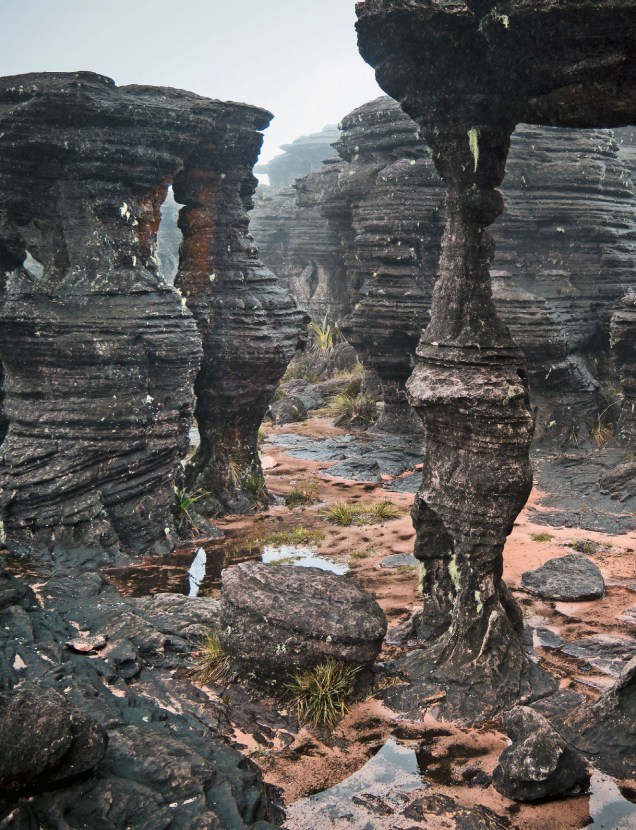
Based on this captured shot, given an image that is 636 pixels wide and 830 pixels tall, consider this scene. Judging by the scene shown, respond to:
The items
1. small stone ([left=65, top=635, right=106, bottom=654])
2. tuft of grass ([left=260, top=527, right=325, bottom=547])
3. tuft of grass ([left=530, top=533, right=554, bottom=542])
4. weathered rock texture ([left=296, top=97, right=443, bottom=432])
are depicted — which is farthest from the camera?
weathered rock texture ([left=296, top=97, right=443, bottom=432])

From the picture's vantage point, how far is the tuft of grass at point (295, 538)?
8.70m

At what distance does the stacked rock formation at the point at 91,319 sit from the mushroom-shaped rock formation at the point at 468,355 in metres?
3.45

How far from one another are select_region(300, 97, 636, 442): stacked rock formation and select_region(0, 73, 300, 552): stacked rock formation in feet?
15.0

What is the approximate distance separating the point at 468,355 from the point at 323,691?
7.26 ft

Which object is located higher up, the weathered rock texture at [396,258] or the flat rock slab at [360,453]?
the weathered rock texture at [396,258]

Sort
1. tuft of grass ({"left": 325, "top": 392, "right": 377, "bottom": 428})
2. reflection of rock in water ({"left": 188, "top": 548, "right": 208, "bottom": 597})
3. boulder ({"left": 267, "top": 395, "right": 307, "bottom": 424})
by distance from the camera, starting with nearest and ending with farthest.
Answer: reflection of rock in water ({"left": 188, "top": 548, "right": 208, "bottom": 597}) < tuft of grass ({"left": 325, "top": 392, "right": 377, "bottom": 428}) < boulder ({"left": 267, "top": 395, "right": 307, "bottom": 424})

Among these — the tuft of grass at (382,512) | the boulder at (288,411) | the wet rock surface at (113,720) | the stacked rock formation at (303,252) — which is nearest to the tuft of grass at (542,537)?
the tuft of grass at (382,512)

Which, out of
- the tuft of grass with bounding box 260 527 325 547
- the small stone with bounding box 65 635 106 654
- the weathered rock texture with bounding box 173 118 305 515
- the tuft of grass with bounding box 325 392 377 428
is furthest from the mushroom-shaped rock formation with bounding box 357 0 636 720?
the tuft of grass with bounding box 325 392 377 428

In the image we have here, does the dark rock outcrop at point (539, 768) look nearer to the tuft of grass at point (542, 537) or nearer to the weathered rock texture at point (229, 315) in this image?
the tuft of grass at point (542, 537)

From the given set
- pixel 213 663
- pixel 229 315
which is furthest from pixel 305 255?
pixel 213 663

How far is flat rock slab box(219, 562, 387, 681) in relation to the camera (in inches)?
214

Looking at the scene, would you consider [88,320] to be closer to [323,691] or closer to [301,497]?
[301,497]

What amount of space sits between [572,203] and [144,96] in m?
7.19

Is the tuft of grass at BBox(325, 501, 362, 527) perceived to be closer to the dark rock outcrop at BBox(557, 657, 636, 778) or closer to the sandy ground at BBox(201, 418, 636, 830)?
the sandy ground at BBox(201, 418, 636, 830)
